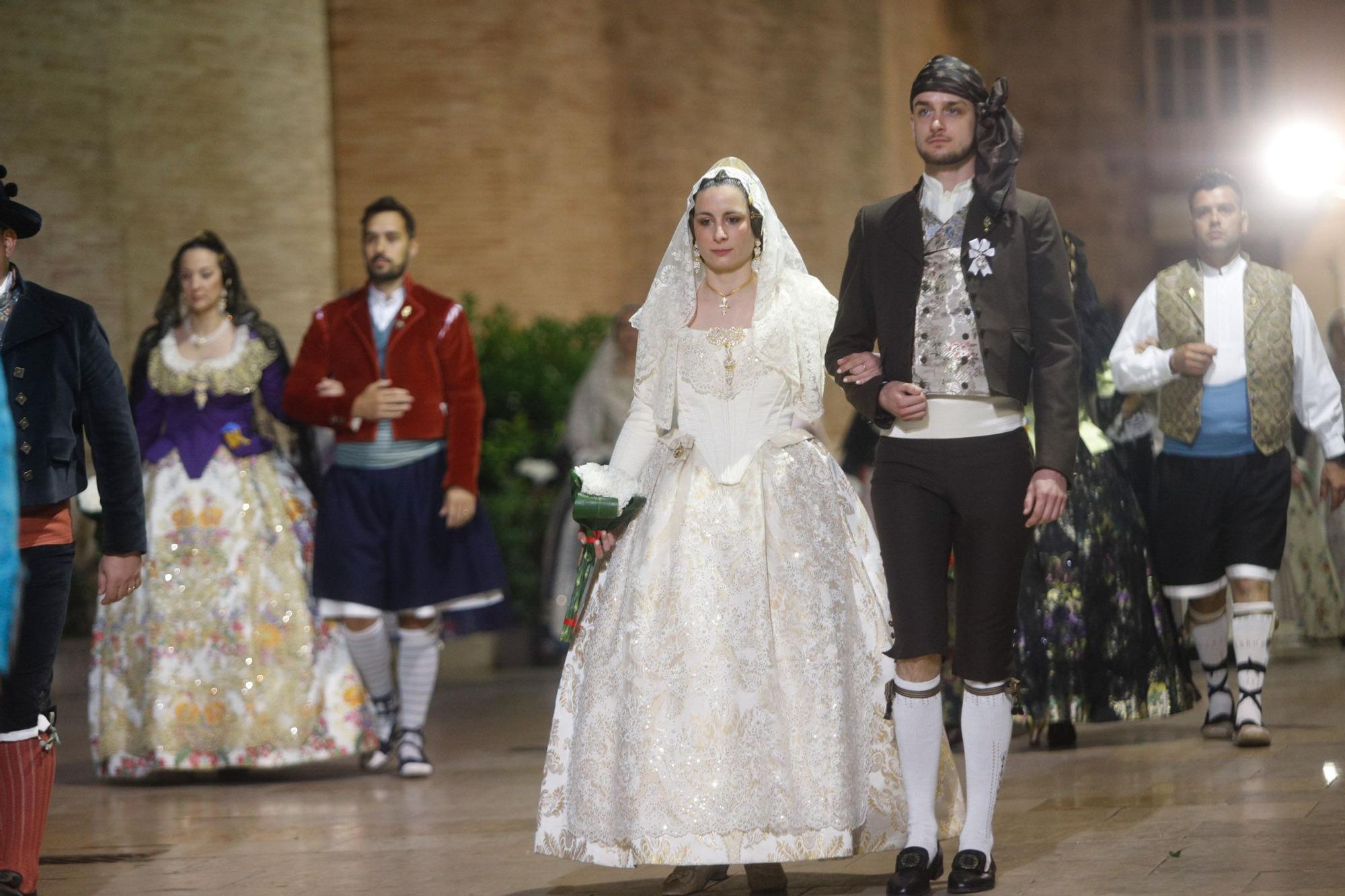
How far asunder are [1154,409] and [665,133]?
315 inches

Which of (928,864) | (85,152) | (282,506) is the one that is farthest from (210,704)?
(85,152)

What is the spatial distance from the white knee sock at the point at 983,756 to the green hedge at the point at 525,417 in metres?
6.70

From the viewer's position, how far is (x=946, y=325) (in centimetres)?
460

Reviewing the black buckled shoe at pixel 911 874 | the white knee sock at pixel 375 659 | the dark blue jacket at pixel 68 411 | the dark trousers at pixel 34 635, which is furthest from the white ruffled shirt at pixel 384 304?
the black buckled shoe at pixel 911 874

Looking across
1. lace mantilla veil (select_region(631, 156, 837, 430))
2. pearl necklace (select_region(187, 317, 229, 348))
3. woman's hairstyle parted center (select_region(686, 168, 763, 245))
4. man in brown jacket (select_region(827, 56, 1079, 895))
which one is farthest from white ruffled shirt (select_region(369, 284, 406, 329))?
man in brown jacket (select_region(827, 56, 1079, 895))

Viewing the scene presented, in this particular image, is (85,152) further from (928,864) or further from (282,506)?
(928,864)

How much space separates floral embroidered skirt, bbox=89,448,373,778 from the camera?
287 inches

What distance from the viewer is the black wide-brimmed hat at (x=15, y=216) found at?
15.6 ft

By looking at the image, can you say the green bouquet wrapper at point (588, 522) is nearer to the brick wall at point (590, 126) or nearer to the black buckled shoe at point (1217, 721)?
the black buckled shoe at point (1217, 721)

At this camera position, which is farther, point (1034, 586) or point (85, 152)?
point (85, 152)

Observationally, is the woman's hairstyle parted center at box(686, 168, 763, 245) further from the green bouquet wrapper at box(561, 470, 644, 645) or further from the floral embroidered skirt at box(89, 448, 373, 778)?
the floral embroidered skirt at box(89, 448, 373, 778)

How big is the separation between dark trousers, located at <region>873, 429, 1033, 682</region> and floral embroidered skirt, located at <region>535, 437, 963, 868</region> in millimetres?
201

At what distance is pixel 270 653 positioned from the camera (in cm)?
736

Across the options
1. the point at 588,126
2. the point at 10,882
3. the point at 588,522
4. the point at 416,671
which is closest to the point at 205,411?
the point at 416,671
